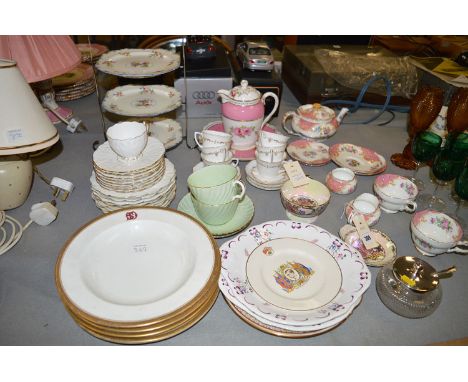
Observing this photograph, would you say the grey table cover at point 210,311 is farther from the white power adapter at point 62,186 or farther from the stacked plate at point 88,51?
the stacked plate at point 88,51

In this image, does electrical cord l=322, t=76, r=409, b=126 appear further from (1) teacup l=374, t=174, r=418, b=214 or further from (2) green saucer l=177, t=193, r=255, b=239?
(2) green saucer l=177, t=193, r=255, b=239

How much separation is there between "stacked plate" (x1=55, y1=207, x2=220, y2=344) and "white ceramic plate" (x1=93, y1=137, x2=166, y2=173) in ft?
0.39

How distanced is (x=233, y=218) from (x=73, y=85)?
1140mm

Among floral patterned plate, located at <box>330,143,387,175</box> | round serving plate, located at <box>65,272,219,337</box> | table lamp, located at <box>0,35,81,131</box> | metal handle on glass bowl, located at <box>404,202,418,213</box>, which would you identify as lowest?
floral patterned plate, located at <box>330,143,387,175</box>

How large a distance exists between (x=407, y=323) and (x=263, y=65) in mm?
1187

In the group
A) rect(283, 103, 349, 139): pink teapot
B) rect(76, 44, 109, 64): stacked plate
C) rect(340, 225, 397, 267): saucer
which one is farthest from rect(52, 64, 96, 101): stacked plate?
rect(340, 225, 397, 267): saucer

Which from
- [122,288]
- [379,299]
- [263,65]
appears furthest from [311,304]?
[263,65]

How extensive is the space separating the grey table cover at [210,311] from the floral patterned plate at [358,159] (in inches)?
2.1

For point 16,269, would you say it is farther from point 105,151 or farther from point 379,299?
point 379,299

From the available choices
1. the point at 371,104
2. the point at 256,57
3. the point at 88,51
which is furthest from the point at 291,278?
the point at 88,51

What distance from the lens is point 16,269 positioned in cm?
95

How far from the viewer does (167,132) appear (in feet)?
4.81

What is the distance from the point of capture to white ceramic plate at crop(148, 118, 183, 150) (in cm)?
143

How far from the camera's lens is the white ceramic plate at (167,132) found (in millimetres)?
1429
